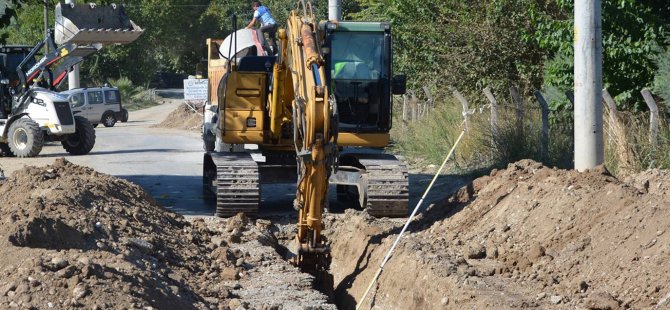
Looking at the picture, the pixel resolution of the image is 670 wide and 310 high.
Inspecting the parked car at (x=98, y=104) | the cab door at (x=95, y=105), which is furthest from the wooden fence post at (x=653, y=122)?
the cab door at (x=95, y=105)

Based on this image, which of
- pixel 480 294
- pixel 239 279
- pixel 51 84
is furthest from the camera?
pixel 51 84

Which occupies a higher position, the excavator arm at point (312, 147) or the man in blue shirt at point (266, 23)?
the man in blue shirt at point (266, 23)

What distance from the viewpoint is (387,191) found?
1505 cm

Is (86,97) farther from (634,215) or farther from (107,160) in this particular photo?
(634,215)

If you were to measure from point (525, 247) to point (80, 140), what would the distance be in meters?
19.2

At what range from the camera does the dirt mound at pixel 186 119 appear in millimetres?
44250

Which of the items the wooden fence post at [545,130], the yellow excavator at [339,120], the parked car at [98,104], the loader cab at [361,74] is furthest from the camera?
the parked car at [98,104]

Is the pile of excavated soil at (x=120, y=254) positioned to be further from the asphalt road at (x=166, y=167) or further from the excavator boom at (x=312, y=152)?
the asphalt road at (x=166, y=167)

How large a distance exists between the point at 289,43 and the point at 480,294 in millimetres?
5059

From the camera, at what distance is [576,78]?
1389 centimetres

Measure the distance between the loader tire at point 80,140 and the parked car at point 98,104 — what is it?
1423cm

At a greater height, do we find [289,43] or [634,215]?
[289,43]

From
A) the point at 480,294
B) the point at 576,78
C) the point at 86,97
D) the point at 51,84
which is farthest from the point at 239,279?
the point at 86,97

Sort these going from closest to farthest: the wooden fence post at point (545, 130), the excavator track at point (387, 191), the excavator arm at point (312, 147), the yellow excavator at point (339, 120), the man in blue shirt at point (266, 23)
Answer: the excavator arm at point (312, 147) < the excavator track at point (387, 191) < the yellow excavator at point (339, 120) < the wooden fence post at point (545, 130) < the man in blue shirt at point (266, 23)
